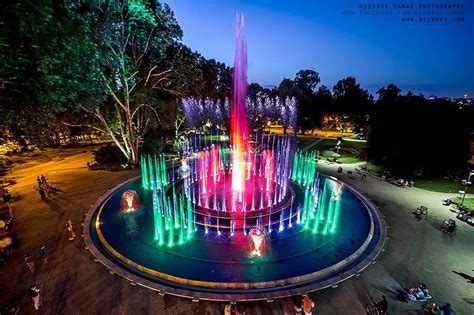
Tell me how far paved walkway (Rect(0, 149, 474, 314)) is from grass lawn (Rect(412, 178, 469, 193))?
5.46 metres

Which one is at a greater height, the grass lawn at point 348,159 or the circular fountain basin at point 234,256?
the grass lawn at point 348,159

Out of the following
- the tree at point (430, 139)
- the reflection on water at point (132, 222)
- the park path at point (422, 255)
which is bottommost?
the park path at point (422, 255)

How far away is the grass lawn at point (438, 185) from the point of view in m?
24.9

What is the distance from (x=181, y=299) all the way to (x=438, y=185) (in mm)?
28979

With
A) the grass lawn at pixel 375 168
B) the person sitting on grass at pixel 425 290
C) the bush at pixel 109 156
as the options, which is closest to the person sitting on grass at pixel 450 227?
the person sitting on grass at pixel 425 290

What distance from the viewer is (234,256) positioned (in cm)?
1291

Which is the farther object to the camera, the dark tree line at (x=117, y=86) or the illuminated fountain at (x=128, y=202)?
the illuminated fountain at (x=128, y=202)

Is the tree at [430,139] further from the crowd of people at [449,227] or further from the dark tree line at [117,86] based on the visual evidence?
the crowd of people at [449,227]

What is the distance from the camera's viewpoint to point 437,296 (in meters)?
10.8

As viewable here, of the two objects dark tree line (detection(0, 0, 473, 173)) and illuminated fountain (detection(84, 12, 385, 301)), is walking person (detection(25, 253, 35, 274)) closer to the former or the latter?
illuminated fountain (detection(84, 12, 385, 301))

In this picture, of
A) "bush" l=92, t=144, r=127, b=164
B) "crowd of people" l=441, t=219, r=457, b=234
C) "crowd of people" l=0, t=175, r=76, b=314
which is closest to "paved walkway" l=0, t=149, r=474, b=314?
"crowd of people" l=0, t=175, r=76, b=314

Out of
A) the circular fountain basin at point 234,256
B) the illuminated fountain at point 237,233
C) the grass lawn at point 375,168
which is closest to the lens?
the circular fountain basin at point 234,256

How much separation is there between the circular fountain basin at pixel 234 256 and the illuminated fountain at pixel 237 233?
2.0 inches

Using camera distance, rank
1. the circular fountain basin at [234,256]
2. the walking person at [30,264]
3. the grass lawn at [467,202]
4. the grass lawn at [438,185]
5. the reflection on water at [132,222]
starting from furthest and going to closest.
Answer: the grass lawn at [438,185]
the grass lawn at [467,202]
the reflection on water at [132,222]
the walking person at [30,264]
the circular fountain basin at [234,256]
